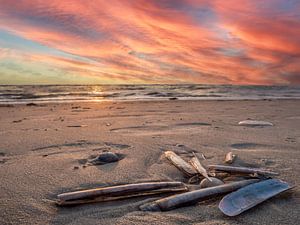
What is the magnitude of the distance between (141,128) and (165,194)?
12.7 feet

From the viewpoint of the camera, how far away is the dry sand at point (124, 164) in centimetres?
234

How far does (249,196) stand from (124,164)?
1640 millimetres

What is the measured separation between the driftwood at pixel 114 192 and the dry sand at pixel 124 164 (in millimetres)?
74

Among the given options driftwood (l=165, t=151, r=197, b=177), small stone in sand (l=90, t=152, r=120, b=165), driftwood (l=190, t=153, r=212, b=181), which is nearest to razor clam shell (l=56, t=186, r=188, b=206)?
driftwood (l=190, t=153, r=212, b=181)

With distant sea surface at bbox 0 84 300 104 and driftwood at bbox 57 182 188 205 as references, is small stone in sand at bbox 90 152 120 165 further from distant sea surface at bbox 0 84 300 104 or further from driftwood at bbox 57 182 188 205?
distant sea surface at bbox 0 84 300 104

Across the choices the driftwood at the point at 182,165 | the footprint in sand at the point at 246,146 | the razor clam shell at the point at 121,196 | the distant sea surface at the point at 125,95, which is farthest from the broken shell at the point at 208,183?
the distant sea surface at the point at 125,95

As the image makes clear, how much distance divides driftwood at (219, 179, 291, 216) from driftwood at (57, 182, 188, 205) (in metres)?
→ 0.44

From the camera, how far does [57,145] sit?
4.79 m

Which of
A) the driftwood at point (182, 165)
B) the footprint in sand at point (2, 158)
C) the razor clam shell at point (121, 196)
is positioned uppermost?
the driftwood at point (182, 165)

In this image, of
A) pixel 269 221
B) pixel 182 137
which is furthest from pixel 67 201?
pixel 182 137

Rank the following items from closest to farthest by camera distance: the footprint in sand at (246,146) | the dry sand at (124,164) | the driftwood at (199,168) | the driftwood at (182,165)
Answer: the dry sand at (124,164) → the driftwood at (199,168) → the driftwood at (182,165) → the footprint in sand at (246,146)

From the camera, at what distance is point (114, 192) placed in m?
2.62

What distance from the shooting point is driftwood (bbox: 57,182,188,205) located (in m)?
2.53

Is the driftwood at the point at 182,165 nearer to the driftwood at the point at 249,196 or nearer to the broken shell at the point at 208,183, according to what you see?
the broken shell at the point at 208,183
